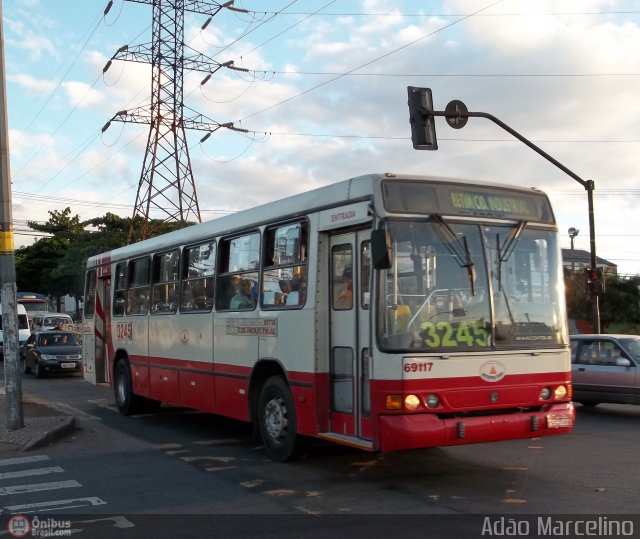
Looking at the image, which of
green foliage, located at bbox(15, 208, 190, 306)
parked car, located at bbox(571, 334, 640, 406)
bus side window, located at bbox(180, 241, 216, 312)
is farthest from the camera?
green foliage, located at bbox(15, 208, 190, 306)

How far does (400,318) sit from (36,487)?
4.37 m

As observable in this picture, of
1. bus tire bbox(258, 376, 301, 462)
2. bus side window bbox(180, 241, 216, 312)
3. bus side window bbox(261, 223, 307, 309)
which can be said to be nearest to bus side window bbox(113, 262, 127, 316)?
bus side window bbox(180, 241, 216, 312)

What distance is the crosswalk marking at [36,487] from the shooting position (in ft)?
26.6

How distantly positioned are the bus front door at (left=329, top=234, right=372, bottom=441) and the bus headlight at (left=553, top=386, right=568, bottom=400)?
6.88 ft

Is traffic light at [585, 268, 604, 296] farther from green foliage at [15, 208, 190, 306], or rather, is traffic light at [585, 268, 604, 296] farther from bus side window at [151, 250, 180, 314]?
green foliage at [15, 208, 190, 306]

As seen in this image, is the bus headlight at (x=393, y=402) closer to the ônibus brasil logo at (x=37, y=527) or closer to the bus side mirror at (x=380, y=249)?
the bus side mirror at (x=380, y=249)

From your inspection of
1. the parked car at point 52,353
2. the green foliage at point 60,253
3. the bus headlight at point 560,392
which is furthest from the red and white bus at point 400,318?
the green foliage at point 60,253

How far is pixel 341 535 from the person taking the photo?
6188 millimetres

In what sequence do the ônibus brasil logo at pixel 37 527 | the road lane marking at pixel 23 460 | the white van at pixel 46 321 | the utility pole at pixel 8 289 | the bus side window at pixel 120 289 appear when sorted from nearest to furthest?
the ônibus brasil logo at pixel 37 527, the road lane marking at pixel 23 460, the utility pole at pixel 8 289, the bus side window at pixel 120 289, the white van at pixel 46 321

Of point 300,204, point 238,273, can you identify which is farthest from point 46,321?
point 300,204

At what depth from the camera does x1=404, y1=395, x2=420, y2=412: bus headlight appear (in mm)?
7406

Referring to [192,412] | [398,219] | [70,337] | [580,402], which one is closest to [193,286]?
[192,412]

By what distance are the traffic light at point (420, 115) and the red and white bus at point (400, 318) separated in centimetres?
569

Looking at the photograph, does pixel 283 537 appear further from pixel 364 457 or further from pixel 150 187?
pixel 150 187
